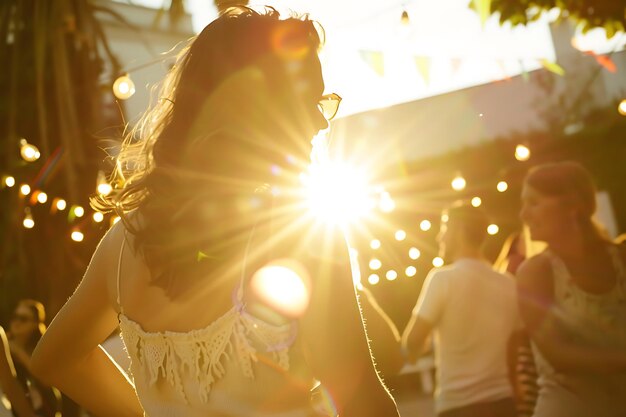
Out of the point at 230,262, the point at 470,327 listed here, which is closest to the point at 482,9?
the point at 470,327

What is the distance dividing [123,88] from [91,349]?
13.2ft

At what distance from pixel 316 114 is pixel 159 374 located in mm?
591

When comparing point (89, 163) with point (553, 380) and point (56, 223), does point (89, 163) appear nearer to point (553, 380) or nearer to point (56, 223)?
point (56, 223)

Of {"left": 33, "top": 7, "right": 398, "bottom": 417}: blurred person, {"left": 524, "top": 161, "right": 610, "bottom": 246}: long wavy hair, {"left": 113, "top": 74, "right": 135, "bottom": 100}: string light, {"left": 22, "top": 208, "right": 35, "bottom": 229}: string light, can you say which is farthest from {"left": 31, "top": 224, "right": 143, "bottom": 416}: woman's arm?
{"left": 22, "top": 208, "right": 35, "bottom": 229}: string light

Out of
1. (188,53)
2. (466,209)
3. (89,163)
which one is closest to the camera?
(188,53)

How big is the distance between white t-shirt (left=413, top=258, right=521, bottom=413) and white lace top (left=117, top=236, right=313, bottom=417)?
128 inches

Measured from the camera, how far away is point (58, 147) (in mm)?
6414

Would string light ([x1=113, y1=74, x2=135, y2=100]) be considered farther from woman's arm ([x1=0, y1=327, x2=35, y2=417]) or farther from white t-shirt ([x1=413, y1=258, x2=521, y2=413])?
white t-shirt ([x1=413, y1=258, x2=521, y2=413])

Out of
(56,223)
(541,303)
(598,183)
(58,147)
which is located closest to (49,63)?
(58,147)

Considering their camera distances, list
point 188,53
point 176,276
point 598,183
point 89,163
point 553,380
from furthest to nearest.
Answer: point 598,183 → point 89,163 → point 553,380 → point 188,53 → point 176,276

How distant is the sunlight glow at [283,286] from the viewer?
1.58 meters

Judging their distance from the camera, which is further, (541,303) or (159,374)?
(541,303)

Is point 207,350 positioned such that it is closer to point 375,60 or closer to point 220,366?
point 220,366

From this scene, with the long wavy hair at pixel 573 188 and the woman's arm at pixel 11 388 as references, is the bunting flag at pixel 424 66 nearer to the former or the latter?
the long wavy hair at pixel 573 188
